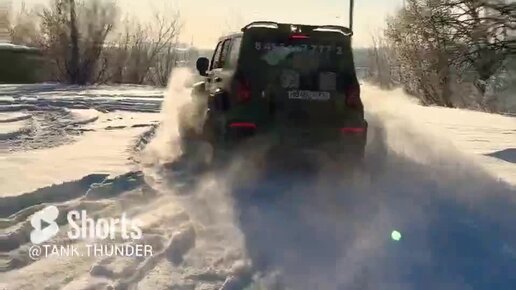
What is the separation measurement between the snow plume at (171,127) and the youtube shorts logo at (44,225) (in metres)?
3.35

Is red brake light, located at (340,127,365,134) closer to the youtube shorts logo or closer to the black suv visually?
the black suv

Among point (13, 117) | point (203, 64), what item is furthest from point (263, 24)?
point (13, 117)

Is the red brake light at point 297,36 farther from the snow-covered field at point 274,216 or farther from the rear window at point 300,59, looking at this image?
the snow-covered field at point 274,216

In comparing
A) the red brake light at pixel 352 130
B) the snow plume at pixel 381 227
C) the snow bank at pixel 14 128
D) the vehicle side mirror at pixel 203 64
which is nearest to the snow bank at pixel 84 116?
the snow bank at pixel 14 128

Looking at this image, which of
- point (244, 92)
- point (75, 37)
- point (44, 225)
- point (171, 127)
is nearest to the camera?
point (44, 225)

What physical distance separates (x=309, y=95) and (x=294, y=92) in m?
0.20

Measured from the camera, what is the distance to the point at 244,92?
26.8ft

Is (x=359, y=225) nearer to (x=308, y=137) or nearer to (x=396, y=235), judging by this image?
(x=396, y=235)

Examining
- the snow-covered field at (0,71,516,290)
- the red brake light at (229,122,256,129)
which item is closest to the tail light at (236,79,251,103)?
the red brake light at (229,122,256,129)

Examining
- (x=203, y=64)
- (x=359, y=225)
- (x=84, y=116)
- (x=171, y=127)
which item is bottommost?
(x=84, y=116)

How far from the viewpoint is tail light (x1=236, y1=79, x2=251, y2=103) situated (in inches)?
321

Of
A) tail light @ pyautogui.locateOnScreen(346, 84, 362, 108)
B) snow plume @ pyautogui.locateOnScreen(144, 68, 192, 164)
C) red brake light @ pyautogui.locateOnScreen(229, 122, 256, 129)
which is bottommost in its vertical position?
snow plume @ pyautogui.locateOnScreen(144, 68, 192, 164)

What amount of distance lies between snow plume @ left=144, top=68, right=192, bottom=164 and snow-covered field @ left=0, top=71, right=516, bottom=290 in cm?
10

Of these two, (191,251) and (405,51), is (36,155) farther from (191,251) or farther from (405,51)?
(405,51)
